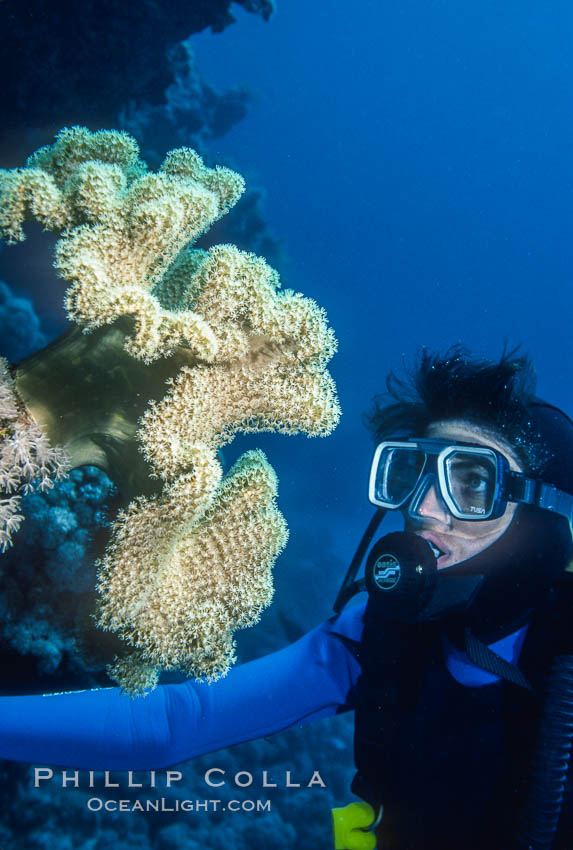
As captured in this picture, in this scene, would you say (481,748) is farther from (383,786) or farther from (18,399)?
(18,399)

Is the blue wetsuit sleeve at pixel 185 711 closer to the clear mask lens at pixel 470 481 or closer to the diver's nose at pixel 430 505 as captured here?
the diver's nose at pixel 430 505

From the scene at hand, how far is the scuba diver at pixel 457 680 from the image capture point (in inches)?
80.7

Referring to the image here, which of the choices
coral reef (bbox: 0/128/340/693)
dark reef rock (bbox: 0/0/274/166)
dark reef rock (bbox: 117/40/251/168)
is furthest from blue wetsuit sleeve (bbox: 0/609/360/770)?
dark reef rock (bbox: 117/40/251/168)

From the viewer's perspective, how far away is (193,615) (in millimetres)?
1756

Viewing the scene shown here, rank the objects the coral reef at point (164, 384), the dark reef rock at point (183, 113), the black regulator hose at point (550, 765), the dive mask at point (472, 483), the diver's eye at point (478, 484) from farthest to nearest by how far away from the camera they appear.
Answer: the dark reef rock at point (183, 113) < the diver's eye at point (478, 484) < the dive mask at point (472, 483) < the black regulator hose at point (550, 765) < the coral reef at point (164, 384)

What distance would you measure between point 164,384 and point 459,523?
163cm

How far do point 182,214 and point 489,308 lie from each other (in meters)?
85.3

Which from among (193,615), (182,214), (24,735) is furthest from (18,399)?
(24,735)

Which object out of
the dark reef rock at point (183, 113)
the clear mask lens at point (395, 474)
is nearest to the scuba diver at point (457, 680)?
the clear mask lens at point (395, 474)

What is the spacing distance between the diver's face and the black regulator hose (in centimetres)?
58

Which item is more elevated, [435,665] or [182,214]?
[182,214]

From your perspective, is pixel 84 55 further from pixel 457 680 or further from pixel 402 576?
pixel 457 680

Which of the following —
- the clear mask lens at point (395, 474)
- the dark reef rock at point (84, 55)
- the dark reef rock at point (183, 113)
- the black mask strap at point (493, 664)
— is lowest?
the black mask strap at point (493, 664)

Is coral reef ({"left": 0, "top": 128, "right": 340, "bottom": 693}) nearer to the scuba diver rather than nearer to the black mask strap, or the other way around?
the scuba diver
